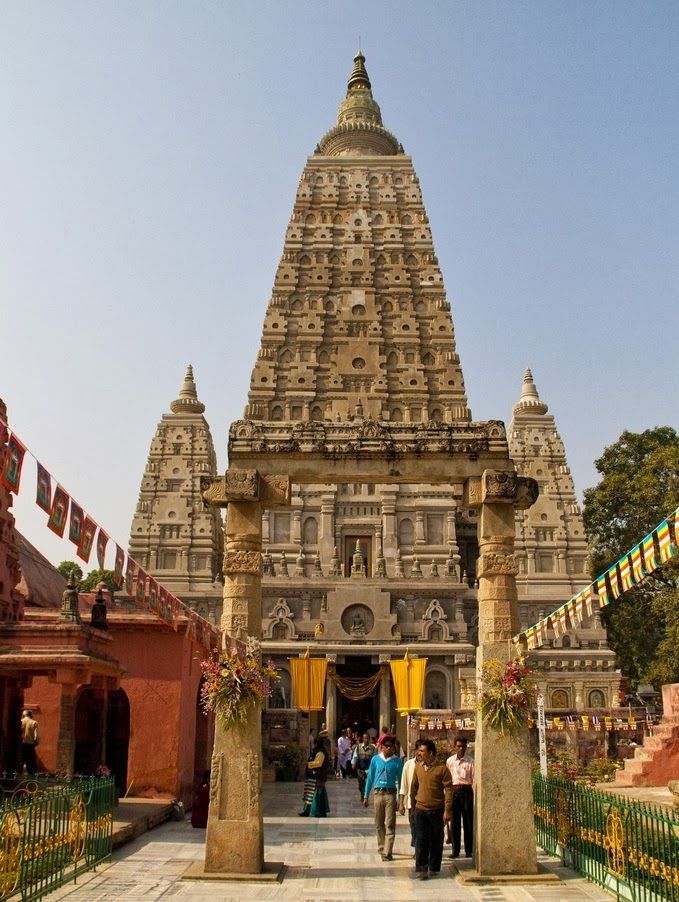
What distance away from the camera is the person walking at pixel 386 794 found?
Result: 12.9 m

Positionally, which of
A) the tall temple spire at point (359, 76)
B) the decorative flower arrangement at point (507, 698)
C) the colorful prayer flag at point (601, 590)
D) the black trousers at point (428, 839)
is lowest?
the black trousers at point (428, 839)

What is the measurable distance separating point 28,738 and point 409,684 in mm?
15599

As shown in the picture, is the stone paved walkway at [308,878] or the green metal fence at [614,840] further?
the stone paved walkway at [308,878]

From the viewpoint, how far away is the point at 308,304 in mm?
50656

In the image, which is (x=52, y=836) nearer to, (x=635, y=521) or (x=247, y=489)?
(x=247, y=489)

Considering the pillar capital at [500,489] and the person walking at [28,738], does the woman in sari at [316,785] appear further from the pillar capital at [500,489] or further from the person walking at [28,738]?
the pillar capital at [500,489]

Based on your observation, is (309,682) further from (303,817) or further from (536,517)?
(536,517)

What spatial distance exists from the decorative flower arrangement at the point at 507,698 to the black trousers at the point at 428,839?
1397mm

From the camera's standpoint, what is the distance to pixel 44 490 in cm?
1262

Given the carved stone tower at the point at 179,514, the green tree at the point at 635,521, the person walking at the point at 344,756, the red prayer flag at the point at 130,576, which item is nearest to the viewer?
the red prayer flag at the point at 130,576

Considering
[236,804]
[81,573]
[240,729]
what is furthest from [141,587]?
[81,573]

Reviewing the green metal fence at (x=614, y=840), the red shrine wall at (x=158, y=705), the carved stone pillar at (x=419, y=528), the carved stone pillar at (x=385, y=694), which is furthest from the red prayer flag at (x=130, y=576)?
the carved stone pillar at (x=419, y=528)

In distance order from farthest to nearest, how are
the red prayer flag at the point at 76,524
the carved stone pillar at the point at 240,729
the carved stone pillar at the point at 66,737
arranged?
the carved stone pillar at the point at 66,737 < the red prayer flag at the point at 76,524 < the carved stone pillar at the point at 240,729

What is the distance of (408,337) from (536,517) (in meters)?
12.3
